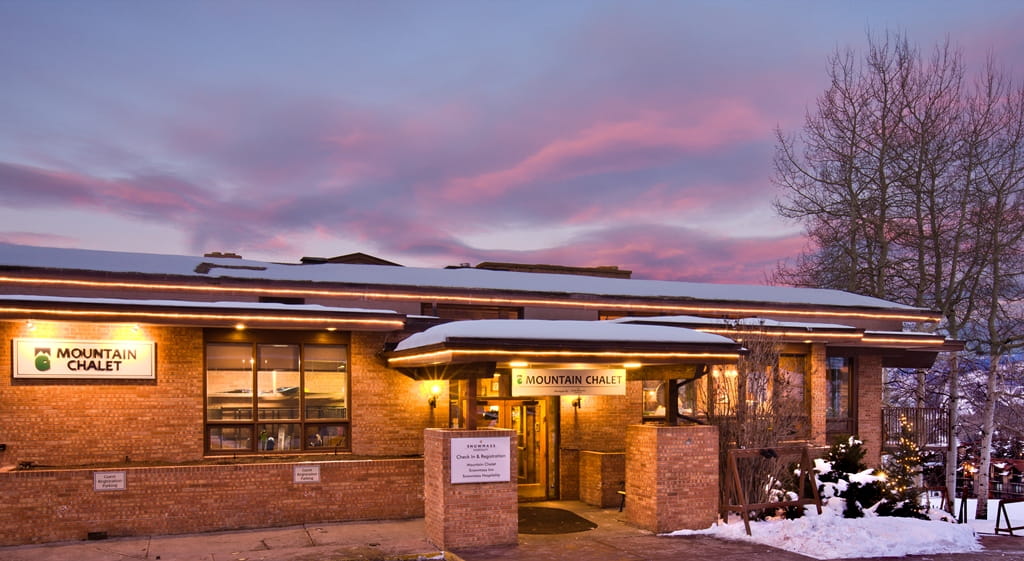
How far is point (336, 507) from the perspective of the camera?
14969mm

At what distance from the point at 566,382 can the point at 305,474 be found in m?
4.72

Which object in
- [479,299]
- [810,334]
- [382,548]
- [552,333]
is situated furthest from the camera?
[810,334]

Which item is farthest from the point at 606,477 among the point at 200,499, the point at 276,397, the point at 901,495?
the point at 200,499

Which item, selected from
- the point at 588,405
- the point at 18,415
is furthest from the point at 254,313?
the point at 588,405

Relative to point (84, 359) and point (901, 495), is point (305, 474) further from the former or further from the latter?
point (901, 495)

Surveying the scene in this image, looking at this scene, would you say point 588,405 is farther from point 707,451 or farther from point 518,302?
point 707,451

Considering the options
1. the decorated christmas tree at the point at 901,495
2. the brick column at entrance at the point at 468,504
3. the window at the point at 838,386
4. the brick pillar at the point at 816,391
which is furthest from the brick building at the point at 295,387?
the decorated christmas tree at the point at 901,495

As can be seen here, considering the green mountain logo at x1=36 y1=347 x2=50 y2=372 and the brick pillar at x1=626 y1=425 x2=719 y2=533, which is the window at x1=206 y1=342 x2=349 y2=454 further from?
the brick pillar at x1=626 y1=425 x2=719 y2=533

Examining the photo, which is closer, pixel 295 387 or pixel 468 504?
pixel 468 504

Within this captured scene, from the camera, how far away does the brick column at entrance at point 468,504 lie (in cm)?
1295

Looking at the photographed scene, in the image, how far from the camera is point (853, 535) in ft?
44.1

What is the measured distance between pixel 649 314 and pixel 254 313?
883 cm

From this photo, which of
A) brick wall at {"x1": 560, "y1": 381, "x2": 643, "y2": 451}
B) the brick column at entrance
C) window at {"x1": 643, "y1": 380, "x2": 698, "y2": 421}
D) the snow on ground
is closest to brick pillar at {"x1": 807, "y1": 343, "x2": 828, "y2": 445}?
window at {"x1": 643, "y1": 380, "x2": 698, "y2": 421}

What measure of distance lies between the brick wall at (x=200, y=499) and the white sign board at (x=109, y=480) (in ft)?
0.19
